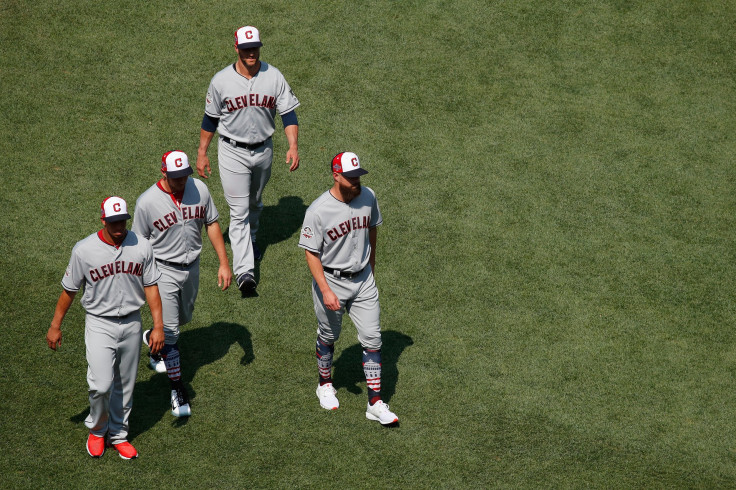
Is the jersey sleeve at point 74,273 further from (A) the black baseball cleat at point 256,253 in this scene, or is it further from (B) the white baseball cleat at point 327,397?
(A) the black baseball cleat at point 256,253

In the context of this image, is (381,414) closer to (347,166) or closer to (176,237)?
(347,166)

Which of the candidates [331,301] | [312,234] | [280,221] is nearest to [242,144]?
[280,221]

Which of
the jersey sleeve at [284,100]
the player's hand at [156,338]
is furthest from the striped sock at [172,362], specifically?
the jersey sleeve at [284,100]

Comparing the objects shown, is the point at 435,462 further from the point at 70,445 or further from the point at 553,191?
the point at 553,191

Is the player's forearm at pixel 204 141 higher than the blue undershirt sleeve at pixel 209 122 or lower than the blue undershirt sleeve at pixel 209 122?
lower

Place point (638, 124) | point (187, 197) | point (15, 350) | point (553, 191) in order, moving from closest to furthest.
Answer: point (187, 197)
point (15, 350)
point (553, 191)
point (638, 124)

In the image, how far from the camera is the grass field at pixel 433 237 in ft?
23.9

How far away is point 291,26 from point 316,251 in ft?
21.6

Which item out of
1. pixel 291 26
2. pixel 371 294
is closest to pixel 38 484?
pixel 371 294

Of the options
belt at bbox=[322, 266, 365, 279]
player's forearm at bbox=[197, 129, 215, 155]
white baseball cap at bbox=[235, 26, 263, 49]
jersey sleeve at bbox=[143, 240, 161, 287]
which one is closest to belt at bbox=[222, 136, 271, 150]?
player's forearm at bbox=[197, 129, 215, 155]

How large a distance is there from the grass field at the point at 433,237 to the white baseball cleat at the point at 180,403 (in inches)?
4.9

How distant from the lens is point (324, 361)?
7.66 meters

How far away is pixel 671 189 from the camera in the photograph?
10.6 m

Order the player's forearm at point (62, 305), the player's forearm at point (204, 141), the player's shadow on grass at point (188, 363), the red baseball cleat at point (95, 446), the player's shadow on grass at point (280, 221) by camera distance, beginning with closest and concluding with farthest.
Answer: the player's forearm at point (62, 305) < the red baseball cleat at point (95, 446) < the player's shadow on grass at point (188, 363) < the player's forearm at point (204, 141) < the player's shadow on grass at point (280, 221)
